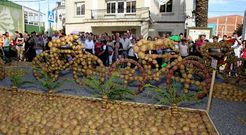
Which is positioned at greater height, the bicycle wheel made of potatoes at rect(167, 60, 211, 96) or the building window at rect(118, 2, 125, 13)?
the building window at rect(118, 2, 125, 13)

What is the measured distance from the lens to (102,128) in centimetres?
470

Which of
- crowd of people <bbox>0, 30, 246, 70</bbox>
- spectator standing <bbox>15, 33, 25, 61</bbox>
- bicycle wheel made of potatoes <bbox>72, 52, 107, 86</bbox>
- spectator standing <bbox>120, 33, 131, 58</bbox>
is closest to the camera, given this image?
bicycle wheel made of potatoes <bbox>72, 52, 107, 86</bbox>

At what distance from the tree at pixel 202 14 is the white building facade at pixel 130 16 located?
10.2 m

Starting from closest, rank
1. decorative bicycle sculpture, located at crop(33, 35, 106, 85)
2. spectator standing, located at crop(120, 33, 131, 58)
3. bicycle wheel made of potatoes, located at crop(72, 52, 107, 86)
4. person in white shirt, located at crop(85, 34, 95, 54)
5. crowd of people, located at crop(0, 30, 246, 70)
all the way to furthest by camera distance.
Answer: bicycle wheel made of potatoes, located at crop(72, 52, 107, 86)
decorative bicycle sculpture, located at crop(33, 35, 106, 85)
crowd of people, located at crop(0, 30, 246, 70)
person in white shirt, located at crop(85, 34, 95, 54)
spectator standing, located at crop(120, 33, 131, 58)

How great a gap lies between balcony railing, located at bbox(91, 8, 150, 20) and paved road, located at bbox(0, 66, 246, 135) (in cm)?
2012

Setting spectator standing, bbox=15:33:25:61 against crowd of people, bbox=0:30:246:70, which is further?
spectator standing, bbox=15:33:25:61

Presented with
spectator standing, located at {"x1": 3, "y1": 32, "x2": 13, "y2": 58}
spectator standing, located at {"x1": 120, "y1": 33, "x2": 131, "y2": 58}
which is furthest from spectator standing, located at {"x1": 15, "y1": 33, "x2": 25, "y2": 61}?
spectator standing, located at {"x1": 120, "y1": 33, "x2": 131, "y2": 58}

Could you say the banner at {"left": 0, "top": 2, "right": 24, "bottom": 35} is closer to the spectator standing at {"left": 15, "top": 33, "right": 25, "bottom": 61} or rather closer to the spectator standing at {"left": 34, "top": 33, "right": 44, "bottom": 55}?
the spectator standing at {"left": 15, "top": 33, "right": 25, "bottom": 61}

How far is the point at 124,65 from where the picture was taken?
24.4 ft

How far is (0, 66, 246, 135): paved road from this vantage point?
4.82 metres

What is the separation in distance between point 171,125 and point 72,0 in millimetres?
29171

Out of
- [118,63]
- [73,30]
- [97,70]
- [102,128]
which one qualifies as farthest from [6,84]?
[73,30]

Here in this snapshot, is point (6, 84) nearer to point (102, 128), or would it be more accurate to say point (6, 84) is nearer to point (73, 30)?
point (102, 128)

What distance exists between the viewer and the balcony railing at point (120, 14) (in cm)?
2702
